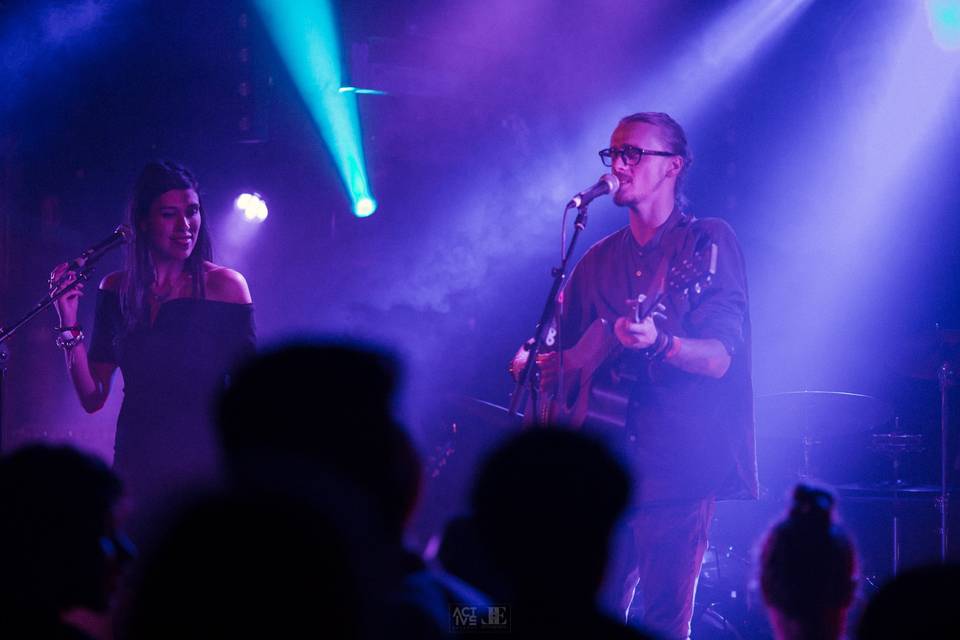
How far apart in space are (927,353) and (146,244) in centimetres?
467

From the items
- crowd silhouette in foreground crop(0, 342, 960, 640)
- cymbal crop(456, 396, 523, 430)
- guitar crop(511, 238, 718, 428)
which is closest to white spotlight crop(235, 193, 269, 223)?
cymbal crop(456, 396, 523, 430)

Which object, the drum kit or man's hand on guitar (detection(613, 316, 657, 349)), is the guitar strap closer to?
man's hand on guitar (detection(613, 316, 657, 349))

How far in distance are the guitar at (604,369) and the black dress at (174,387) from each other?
4.25ft

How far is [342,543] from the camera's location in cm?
145

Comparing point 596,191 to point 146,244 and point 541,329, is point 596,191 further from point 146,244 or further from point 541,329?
point 146,244

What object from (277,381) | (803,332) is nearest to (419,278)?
(803,332)

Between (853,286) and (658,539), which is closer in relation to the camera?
(658,539)

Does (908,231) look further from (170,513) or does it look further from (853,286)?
(170,513)

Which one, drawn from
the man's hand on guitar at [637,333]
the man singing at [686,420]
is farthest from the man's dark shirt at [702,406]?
the man's hand on guitar at [637,333]

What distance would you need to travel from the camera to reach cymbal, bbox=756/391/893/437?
20.8 ft

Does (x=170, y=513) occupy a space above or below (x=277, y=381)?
below

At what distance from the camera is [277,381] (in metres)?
1.56

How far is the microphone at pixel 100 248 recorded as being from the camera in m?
4.59

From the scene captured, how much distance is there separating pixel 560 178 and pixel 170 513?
5931mm
